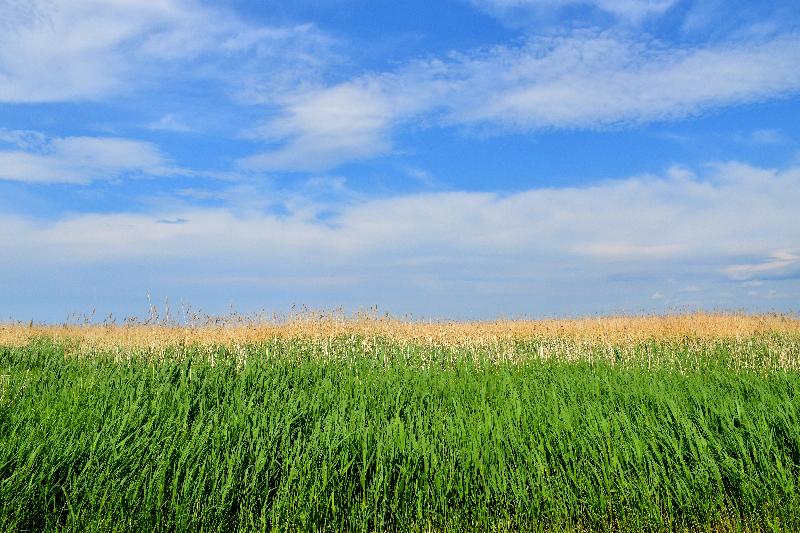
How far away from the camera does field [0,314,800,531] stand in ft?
17.5

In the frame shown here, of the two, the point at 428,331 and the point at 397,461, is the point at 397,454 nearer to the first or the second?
the point at 397,461

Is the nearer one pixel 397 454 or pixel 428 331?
pixel 397 454

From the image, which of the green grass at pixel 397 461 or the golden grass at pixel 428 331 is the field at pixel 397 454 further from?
the golden grass at pixel 428 331

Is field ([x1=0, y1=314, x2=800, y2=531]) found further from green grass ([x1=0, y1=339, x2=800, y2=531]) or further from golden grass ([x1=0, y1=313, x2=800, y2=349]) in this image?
golden grass ([x1=0, y1=313, x2=800, y2=349])

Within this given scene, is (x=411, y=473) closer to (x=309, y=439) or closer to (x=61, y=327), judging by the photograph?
(x=309, y=439)

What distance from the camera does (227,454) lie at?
5887mm

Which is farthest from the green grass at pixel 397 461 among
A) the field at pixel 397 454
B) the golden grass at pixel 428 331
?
the golden grass at pixel 428 331

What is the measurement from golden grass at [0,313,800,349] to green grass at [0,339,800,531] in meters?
6.25

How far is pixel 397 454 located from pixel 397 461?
7 centimetres

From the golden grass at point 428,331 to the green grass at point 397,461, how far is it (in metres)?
6.25

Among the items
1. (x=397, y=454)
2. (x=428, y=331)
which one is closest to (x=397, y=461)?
(x=397, y=454)

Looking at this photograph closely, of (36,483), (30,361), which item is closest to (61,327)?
(30,361)

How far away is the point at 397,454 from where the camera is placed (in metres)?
6.07

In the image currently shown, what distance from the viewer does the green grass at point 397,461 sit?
531 centimetres
